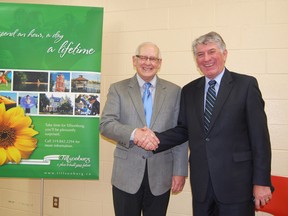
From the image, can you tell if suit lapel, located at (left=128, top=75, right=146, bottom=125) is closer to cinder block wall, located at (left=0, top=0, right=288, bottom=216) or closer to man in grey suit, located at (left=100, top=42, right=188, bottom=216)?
man in grey suit, located at (left=100, top=42, right=188, bottom=216)

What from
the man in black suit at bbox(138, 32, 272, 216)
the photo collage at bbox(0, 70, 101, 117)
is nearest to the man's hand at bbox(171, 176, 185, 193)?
the man in black suit at bbox(138, 32, 272, 216)

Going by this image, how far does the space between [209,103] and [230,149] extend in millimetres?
318

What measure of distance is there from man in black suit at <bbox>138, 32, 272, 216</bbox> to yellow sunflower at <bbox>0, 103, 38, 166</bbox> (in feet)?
3.90

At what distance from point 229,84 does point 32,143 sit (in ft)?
5.68

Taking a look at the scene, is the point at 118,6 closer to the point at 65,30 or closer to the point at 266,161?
the point at 65,30

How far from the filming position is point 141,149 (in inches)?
77.3

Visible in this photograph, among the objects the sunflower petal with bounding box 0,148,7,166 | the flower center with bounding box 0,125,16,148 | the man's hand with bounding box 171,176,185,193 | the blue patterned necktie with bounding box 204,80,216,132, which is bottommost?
the man's hand with bounding box 171,176,185,193

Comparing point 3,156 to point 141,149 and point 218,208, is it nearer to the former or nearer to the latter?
point 141,149

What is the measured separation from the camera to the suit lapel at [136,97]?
197 centimetres

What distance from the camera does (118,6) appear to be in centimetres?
283

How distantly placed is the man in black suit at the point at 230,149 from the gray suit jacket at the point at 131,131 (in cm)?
19

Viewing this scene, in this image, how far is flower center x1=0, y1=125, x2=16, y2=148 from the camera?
239 cm

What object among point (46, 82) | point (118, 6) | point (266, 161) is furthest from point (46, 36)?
point (266, 161)

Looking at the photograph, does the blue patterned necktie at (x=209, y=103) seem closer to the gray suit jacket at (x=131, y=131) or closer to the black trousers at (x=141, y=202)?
the gray suit jacket at (x=131, y=131)
